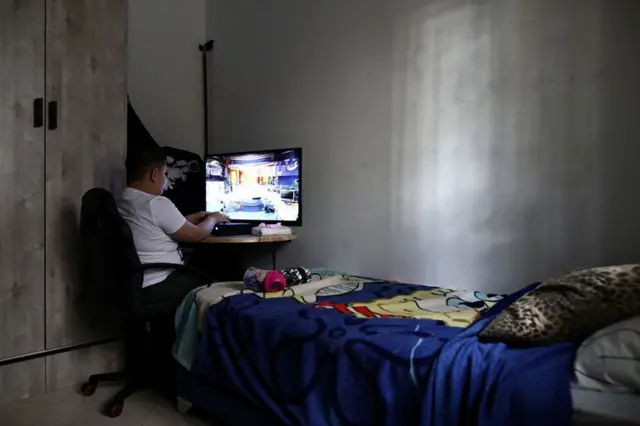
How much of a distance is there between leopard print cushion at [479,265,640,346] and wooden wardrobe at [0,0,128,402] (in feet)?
6.96

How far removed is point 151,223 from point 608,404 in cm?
198

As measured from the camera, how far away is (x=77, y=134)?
8.18 ft

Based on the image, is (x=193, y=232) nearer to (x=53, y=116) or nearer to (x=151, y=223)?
(x=151, y=223)

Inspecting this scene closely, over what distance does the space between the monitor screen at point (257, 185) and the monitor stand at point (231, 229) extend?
0.09 meters

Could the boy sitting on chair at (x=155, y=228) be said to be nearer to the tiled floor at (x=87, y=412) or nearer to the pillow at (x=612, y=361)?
the tiled floor at (x=87, y=412)

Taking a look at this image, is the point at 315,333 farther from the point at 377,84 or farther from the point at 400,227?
the point at 377,84

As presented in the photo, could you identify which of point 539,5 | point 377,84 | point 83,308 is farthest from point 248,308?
point 539,5

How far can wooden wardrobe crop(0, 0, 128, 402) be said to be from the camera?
2.29m

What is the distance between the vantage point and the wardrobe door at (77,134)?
95.1 inches

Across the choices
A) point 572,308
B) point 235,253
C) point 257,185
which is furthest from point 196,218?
point 572,308

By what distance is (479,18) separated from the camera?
7.00 ft

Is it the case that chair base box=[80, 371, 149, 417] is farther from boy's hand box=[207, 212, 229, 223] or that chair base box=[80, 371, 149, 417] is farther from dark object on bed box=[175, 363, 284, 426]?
boy's hand box=[207, 212, 229, 223]

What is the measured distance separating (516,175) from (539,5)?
70cm

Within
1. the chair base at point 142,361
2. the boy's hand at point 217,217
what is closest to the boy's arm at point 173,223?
the boy's hand at point 217,217
